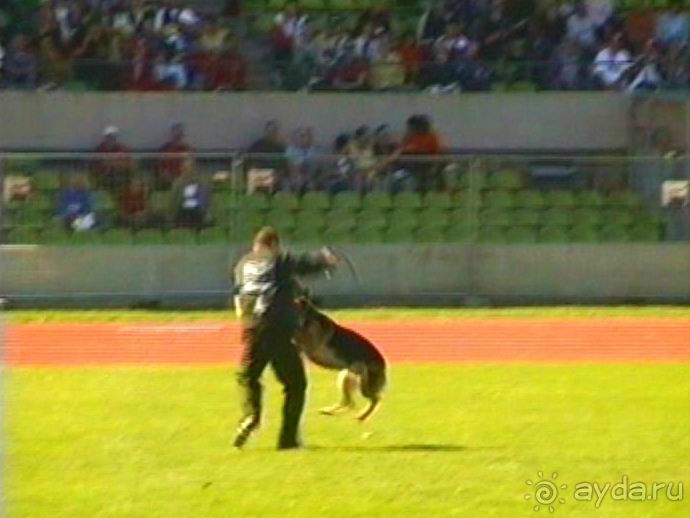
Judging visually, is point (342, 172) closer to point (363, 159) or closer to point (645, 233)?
point (363, 159)

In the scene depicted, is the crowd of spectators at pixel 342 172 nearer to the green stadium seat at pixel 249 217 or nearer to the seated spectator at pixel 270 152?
the seated spectator at pixel 270 152

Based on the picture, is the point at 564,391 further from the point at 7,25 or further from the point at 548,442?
the point at 7,25

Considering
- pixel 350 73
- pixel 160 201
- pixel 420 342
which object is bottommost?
pixel 420 342

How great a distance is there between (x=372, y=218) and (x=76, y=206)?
382 cm

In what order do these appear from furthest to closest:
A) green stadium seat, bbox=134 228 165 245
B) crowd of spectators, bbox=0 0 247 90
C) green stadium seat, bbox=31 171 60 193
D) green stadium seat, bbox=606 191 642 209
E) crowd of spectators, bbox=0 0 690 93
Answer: crowd of spectators, bbox=0 0 690 93 → crowd of spectators, bbox=0 0 247 90 → green stadium seat, bbox=606 191 642 209 → green stadium seat, bbox=134 228 165 245 → green stadium seat, bbox=31 171 60 193

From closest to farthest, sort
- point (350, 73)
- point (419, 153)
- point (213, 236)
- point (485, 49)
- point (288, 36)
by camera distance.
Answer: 1. point (213, 236)
2. point (419, 153)
3. point (350, 73)
4. point (288, 36)
5. point (485, 49)

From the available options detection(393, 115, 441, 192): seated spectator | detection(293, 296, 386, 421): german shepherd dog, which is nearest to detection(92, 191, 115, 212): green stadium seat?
detection(393, 115, 441, 192): seated spectator

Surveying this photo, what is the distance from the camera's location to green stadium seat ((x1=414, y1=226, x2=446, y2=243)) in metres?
26.9

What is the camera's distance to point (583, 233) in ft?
88.8

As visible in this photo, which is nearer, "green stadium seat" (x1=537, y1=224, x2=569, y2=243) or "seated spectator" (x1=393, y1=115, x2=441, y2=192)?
"seated spectator" (x1=393, y1=115, x2=441, y2=192)

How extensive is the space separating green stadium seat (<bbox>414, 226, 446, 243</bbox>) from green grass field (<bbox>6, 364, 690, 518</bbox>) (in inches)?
265

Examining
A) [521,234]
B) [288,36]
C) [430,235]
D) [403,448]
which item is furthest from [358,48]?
[403,448]

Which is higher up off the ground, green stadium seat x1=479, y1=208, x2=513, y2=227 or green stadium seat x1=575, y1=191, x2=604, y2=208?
green stadium seat x1=575, y1=191, x2=604, y2=208

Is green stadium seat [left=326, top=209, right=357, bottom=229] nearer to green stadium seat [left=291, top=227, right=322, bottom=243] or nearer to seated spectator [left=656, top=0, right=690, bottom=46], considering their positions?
green stadium seat [left=291, top=227, right=322, bottom=243]
